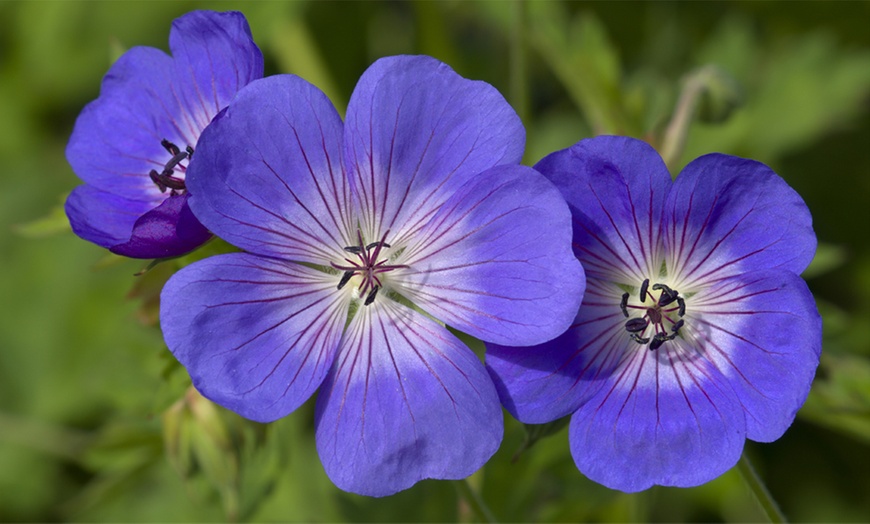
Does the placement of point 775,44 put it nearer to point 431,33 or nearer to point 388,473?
point 431,33

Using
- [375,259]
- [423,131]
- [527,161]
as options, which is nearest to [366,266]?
[375,259]

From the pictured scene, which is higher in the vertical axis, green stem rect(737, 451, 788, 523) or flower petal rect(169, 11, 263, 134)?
flower petal rect(169, 11, 263, 134)

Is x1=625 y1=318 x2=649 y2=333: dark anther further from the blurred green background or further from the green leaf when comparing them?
the blurred green background

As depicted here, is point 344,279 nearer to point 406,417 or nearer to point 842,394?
point 406,417

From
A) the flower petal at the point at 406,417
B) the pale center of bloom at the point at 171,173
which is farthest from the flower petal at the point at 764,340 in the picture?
the pale center of bloom at the point at 171,173

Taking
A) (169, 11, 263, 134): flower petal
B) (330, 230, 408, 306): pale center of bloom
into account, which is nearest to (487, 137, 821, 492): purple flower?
(330, 230, 408, 306): pale center of bloom

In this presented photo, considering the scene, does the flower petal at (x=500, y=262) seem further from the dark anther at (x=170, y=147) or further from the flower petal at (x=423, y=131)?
the dark anther at (x=170, y=147)
